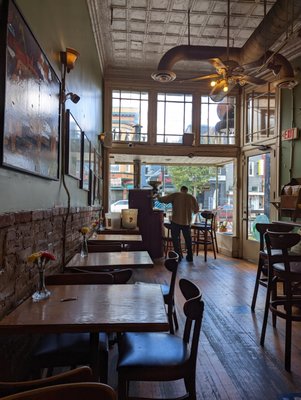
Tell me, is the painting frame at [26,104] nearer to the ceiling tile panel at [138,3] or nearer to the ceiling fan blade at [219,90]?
the ceiling fan blade at [219,90]

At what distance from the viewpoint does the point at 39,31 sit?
2.08 m

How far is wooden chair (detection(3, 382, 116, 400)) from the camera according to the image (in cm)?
77

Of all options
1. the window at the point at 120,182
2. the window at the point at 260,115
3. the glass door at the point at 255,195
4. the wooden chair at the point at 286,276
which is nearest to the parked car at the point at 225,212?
the glass door at the point at 255,195

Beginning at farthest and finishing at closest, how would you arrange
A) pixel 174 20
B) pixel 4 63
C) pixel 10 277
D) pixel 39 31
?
pixel 174 20 → pixel 39 31 → pixel 10 277 → pixel 4 63

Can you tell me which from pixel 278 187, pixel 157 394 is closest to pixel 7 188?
pixel 157 394

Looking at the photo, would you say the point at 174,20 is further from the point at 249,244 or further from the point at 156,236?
the point at 249,244

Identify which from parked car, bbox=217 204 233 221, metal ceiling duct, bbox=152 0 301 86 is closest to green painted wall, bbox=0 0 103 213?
metal ceiling duct, bbox=152 0 301 86

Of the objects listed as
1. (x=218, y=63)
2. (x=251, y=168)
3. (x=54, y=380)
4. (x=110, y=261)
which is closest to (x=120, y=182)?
(x=251, y=168)

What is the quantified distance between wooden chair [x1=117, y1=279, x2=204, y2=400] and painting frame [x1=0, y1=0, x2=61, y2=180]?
113 cm

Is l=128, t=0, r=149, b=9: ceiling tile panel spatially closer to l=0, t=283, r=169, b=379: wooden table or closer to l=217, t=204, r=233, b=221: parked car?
l=0, t=283, r=169, b=379: wooden table

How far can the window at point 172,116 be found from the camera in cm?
760

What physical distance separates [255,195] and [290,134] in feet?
5.71

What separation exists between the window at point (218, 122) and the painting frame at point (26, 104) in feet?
18.8

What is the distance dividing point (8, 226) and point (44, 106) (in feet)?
3.23
